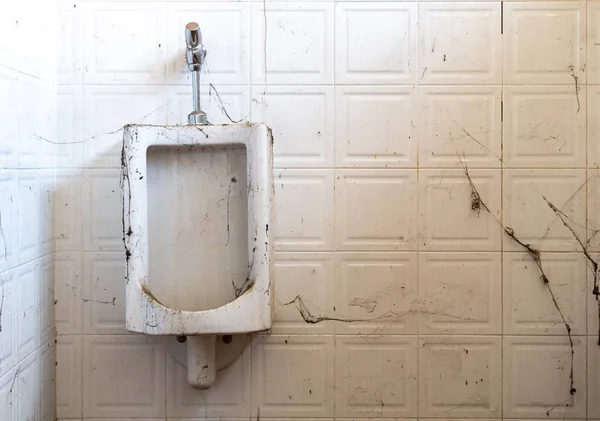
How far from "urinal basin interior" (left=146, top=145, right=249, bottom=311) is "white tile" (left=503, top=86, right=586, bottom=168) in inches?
27.3

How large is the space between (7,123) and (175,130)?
345 mm

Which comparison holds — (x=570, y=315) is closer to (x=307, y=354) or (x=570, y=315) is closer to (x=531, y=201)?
(x=531, y=201)

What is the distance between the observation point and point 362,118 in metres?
1.33

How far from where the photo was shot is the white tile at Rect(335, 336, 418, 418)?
4.38ft

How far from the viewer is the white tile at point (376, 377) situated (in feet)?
4.38

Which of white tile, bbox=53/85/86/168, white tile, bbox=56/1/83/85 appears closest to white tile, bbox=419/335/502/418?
white tile, bbox=53/85/86/168

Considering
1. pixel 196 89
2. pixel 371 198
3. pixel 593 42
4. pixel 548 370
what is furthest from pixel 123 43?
pixel 548 370

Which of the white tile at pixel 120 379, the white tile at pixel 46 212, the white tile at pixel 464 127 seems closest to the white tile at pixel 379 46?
the white tile at pixel 464 127

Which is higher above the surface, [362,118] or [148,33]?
[148,33]

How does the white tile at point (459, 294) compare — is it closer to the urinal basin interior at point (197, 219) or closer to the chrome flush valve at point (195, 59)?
the urinal basin interior at point (197, 219)

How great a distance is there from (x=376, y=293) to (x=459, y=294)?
21 centimetres

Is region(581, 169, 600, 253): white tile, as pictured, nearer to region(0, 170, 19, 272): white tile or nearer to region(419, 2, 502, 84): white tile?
region(419, 2, 502, 84): white tile

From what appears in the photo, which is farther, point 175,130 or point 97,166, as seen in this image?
point 97,166

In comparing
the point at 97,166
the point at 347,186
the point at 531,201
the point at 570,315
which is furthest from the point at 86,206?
the point at 570,315
